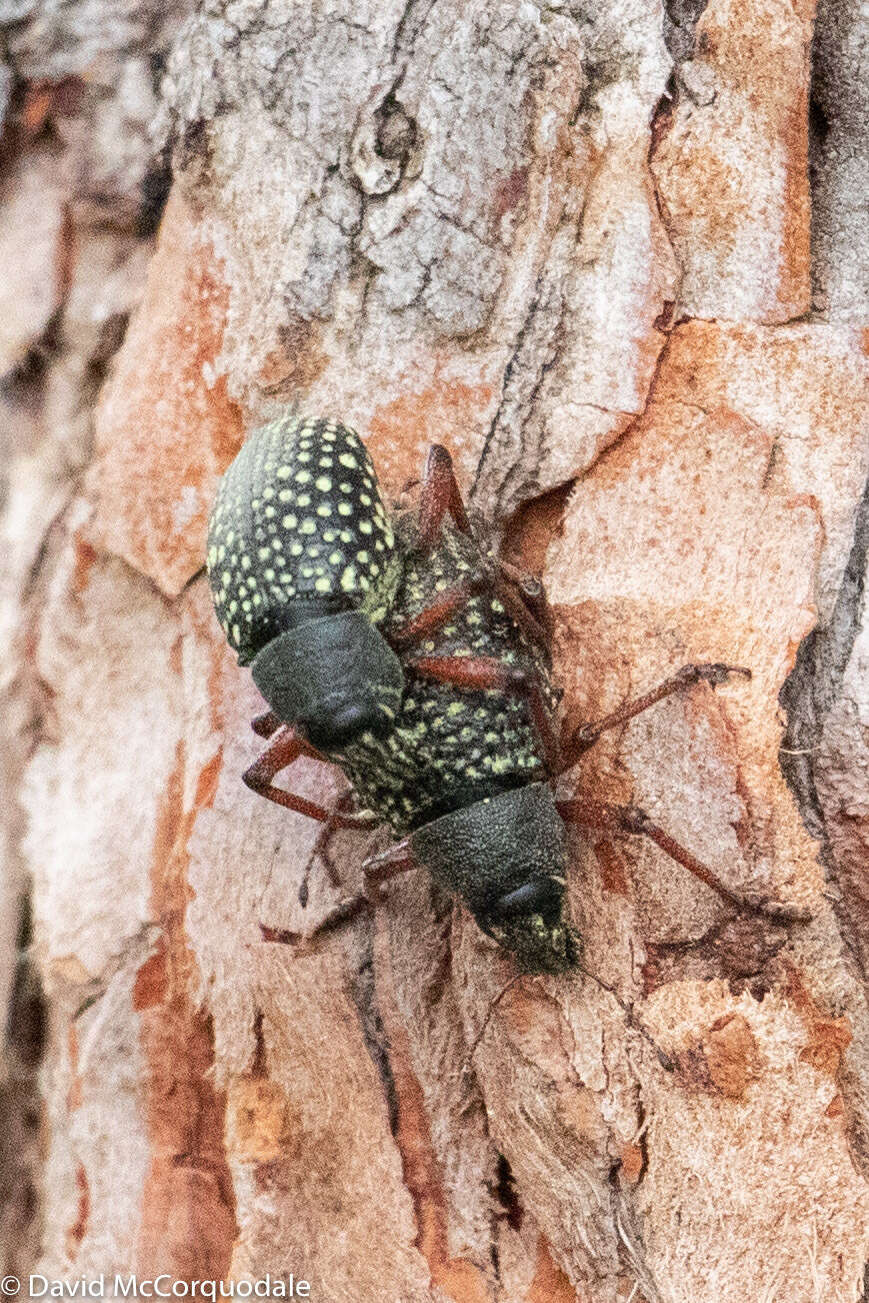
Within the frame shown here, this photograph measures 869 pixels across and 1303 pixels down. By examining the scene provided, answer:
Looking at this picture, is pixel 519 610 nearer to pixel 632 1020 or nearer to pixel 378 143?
pixel 632 1020

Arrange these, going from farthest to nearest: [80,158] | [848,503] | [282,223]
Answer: [80,158] < [282,223] < [848,503]

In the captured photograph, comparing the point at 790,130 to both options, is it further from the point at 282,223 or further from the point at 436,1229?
the point at 436,1229

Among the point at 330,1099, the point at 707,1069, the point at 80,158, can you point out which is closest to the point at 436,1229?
the point at 330,1099

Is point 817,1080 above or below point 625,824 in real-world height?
below

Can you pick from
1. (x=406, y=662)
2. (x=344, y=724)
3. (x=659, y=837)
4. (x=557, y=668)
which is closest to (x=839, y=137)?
(x=557, y=668)

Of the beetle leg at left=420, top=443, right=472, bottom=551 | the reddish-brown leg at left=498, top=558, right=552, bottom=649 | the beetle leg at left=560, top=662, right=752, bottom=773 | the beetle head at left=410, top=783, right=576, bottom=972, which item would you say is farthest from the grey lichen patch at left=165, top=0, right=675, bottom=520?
the beetle head at left=410, top=783, right=576, bottom=972

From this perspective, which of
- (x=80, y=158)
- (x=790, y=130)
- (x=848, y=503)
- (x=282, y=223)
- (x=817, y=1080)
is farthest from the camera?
(x=80, y=158)

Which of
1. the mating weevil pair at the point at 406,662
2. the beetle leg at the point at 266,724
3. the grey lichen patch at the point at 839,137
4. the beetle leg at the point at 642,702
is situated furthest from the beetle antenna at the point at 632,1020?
the grey lichen patch at the point at 839,137
